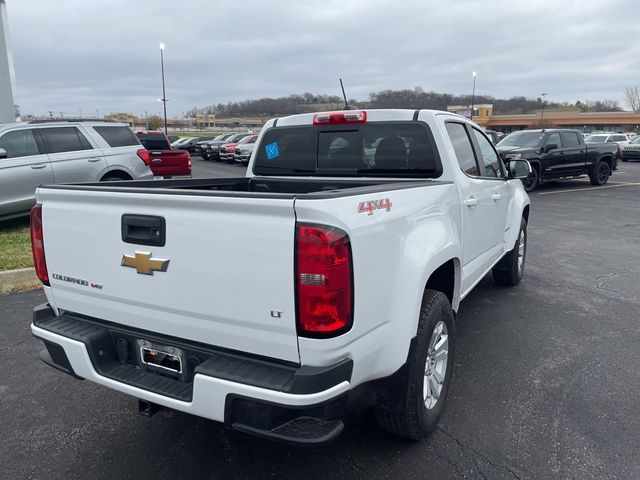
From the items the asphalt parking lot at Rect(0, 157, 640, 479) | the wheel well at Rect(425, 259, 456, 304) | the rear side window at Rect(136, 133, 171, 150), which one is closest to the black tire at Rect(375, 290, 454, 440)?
the asphalt parking lot at Rect(0, 157, 640, 479)

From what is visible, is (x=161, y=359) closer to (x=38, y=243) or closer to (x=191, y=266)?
(x=191, y=266)

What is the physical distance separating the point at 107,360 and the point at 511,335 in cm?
341

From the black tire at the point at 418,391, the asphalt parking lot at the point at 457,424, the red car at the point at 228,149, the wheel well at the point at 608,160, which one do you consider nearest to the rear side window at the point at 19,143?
the asphalt parking lot at the point at 457,424

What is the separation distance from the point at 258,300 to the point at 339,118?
219 centimetres

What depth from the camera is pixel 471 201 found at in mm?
3672

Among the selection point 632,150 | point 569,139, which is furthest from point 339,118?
point 632,150

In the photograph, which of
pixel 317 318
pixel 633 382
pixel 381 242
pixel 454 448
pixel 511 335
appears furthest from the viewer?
pixel 511 335

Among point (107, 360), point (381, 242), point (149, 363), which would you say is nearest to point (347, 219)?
point (381, 242)

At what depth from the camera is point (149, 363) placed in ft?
8.23

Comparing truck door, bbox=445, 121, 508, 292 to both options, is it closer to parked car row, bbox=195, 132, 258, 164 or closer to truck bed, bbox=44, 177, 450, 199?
truck bed, bbox=44, 177, 450, 199

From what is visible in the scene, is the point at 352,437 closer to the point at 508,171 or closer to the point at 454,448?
the point at 454,448

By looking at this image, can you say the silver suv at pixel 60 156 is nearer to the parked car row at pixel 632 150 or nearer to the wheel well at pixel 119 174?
the wheel well at pixel 119 174

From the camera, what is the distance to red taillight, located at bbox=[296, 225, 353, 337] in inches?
78.8

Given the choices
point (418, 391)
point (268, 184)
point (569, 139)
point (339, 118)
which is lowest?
point (418, 391)
